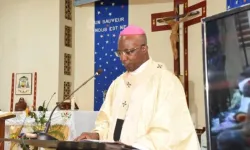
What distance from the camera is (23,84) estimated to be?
21.2 feet

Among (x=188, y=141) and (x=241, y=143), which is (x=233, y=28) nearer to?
(x=241, y=143)

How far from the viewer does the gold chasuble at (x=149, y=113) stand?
2346 mm

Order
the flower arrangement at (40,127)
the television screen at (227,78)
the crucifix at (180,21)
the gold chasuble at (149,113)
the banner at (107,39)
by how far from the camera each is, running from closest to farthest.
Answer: the television screen at (227,78) < the gold chasuble at (149,113) < the flower arrangement at (40,127) < the crucifix at (180,21) < the banner at (107,39)

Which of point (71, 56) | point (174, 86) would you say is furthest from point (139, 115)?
point (71, 56)

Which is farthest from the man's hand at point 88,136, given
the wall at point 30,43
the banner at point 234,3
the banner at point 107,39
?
the wall at point 30,43

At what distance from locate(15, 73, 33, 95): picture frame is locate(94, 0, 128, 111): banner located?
108cm

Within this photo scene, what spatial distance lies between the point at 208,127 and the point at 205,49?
30cm

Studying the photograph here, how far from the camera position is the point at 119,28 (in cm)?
634

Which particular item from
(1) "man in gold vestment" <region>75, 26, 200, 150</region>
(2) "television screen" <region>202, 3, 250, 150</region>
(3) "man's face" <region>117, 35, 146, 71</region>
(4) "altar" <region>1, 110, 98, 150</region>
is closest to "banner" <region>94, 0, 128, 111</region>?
(4) "altar" <region>1, 110, 98, 150</region>

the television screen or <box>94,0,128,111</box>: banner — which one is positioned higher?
<box>94,0,128,111</box>: banner

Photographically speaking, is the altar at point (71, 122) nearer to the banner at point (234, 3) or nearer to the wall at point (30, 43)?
the wall at point (30, 43)

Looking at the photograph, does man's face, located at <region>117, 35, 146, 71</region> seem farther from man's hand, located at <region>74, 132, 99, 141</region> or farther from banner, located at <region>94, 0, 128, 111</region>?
banner, located at <region>94, 0, 128, 111</region>

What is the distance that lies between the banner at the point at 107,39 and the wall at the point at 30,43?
2.17ft

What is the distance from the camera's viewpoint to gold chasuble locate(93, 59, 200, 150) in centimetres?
235
